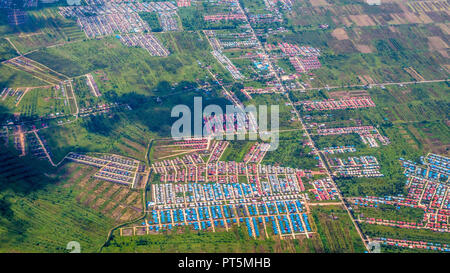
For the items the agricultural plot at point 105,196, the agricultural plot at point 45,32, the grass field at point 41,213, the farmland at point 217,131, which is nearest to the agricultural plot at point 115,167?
the farmland at point 217,131

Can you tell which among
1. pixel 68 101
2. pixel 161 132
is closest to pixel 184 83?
pixel 161 132

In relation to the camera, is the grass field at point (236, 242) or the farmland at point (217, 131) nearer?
the grass field at point (236, 242)

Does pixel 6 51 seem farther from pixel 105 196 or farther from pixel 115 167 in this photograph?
pixel 105 196

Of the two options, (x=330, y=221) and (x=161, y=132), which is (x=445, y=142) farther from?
(x=161, y=132)

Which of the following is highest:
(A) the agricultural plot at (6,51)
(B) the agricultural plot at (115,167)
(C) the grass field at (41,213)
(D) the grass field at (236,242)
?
(A) the agricultural plot at (6,51)

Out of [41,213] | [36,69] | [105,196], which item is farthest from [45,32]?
[41,213]

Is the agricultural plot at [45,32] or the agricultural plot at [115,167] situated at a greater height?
the agricultural plot at [45,32]

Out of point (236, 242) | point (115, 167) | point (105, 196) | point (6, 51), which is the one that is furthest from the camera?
point (6, 51)

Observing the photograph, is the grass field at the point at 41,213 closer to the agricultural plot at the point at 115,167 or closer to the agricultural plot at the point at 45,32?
the agricultural plot at the point at 115,167

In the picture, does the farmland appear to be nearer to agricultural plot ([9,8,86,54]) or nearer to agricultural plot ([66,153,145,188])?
agricultural plot ([66,153,145,188])

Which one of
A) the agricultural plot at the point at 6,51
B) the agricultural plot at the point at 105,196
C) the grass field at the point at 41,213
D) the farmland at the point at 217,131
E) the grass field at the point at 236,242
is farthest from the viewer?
the agricultural plot at the point at 6,51

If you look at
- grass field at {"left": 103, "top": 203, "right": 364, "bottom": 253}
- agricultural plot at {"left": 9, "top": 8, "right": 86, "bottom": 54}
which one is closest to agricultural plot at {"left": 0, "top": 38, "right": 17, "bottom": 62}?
agricultural plot at {"left": 9, "top": 8, "right": 86, "bottom": 54}
